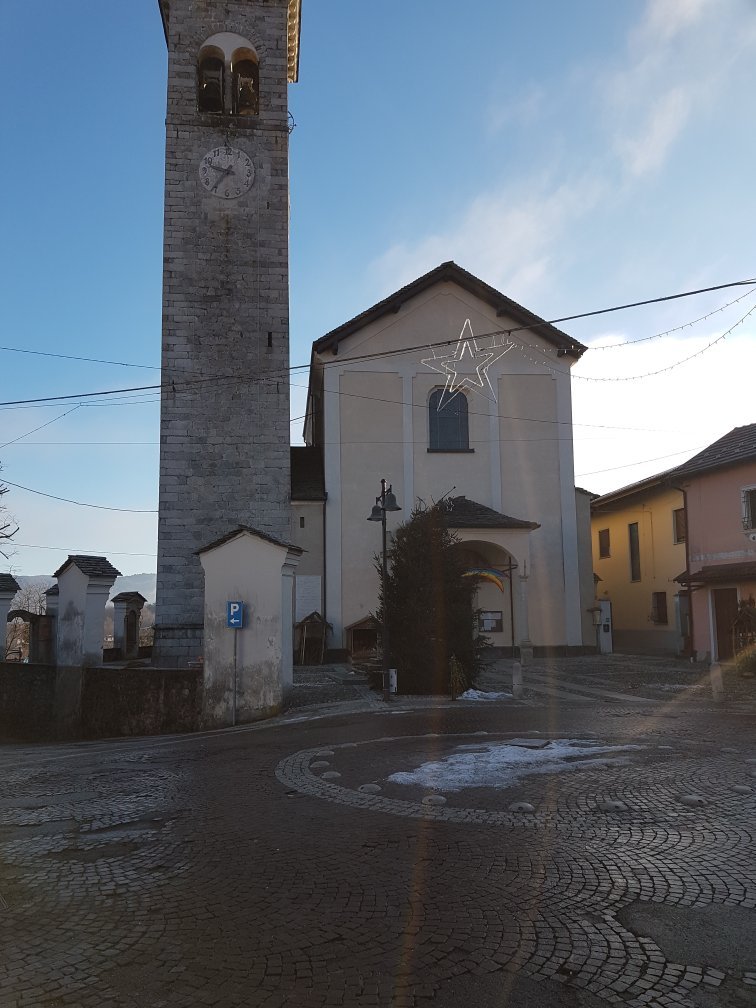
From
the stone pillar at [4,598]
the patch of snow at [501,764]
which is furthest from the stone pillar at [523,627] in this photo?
the patch of snow at [501,764]

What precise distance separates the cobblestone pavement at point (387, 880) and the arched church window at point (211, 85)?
71.6ft

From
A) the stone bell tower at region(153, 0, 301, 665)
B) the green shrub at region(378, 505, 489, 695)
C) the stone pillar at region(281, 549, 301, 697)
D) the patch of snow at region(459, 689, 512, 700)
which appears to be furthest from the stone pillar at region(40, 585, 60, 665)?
the patch of snow at region(459, 689, 512, 700)

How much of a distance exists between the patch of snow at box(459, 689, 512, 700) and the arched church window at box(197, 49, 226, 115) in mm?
19391

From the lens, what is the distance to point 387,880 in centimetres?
471

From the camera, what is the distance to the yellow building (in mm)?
29844

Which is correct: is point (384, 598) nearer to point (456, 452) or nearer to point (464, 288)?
point (456, 452)

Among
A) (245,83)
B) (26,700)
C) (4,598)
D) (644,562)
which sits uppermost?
(245,83)

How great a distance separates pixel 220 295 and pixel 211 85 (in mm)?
6853

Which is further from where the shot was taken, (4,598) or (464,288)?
(464,288)

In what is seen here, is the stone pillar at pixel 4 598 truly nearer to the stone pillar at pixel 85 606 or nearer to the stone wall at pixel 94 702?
the stone pillar at pixel 85 606

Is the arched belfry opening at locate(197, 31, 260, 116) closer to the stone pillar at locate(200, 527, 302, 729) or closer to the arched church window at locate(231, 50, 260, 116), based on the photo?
the arched church window at locate(231, 50, 260, 116)

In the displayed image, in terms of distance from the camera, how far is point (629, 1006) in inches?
126

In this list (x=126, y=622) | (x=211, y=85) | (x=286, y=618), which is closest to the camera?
(x=286, y=618)

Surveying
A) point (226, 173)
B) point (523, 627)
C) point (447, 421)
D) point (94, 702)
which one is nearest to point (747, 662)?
point (523, 627)
